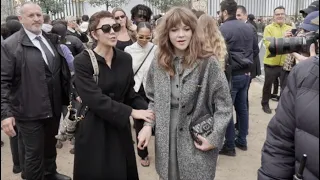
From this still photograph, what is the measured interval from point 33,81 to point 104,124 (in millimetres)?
1125

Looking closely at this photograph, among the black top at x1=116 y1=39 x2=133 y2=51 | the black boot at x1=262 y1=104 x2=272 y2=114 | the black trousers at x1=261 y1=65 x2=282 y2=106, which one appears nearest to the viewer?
the black top at x1=116 y1=39 x2=133 y2=51

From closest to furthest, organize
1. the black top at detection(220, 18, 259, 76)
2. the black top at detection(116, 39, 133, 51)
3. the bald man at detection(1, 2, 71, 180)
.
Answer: the bald man at detection(1, 2, 71, 180) → the black top at detection(220, 18, 259, 76) → the black top at detection(116, 39, 133, 51)

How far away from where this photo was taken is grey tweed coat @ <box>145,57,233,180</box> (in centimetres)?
220

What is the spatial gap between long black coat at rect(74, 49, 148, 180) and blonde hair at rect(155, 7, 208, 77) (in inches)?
17.2

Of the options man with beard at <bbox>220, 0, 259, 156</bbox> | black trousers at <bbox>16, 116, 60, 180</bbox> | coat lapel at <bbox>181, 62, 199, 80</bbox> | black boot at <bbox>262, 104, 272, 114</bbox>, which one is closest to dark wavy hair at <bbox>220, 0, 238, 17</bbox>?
man with beard at <bbox>220, 0, 259, 156</bbox>

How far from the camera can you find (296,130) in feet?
4.83

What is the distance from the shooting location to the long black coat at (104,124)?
2.40m

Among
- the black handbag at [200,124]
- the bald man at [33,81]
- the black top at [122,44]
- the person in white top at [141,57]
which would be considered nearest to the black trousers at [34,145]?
the bald man at [33,81]

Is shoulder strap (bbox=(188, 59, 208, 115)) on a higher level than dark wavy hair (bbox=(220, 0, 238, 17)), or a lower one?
lower

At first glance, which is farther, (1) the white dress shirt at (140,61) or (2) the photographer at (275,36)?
(2) the photographer at (275,36)

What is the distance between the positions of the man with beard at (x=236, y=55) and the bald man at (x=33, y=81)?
2075 mm

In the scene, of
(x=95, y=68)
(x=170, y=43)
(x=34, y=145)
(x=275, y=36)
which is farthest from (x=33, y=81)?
(x=275, y=36)

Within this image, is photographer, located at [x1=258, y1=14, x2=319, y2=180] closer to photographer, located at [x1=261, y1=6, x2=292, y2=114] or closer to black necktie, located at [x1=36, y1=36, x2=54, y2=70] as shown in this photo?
black necktie, located at [x1=36, y1=36, x2=54, y2=70]

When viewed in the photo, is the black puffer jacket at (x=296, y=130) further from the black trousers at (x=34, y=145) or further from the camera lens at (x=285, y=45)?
the black trousers at (x=34, y=145)
